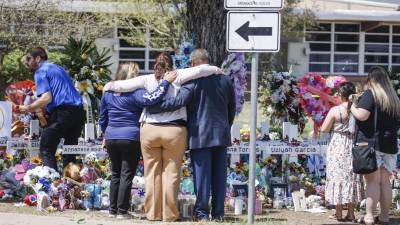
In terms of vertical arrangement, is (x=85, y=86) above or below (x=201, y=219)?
above

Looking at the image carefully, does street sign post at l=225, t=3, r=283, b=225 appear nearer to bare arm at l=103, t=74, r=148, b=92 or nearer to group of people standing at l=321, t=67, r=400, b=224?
bare arm at l=103, t=74, r=148, b=92

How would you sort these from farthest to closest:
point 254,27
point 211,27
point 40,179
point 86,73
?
point 86,73 < point 211,27 < point 40,179 < point 254,27

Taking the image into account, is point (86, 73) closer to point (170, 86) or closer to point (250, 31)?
point (170, 86)

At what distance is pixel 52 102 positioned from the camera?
9.09 meters

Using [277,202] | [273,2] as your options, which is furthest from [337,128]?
[273,2]

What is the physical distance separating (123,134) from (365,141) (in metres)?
2.69

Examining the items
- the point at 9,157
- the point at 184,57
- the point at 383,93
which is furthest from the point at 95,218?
the point at 383,93

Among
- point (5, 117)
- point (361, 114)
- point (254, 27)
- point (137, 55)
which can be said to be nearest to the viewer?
point (254, 27)

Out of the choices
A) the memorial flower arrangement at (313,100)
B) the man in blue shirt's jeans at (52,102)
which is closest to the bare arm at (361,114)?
the memorial flower arrangement at (313,100)

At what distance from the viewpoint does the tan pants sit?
7.95 meters

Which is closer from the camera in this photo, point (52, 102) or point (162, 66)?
point (162, 66)

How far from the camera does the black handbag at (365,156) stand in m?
7.91

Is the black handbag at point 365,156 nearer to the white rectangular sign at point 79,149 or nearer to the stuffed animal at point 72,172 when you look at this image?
the white rectangular sign at point 79,149

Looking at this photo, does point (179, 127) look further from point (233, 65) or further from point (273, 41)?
point (233, 65)
